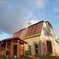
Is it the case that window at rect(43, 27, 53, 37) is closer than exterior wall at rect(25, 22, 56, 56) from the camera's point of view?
No

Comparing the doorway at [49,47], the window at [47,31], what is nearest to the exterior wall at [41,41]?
the window at [47,31]

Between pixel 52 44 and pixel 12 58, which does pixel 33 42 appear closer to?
pixel 52 44

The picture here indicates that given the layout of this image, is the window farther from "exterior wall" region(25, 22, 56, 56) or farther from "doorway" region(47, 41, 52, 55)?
"doorway" region(47, 41, 52, 55)

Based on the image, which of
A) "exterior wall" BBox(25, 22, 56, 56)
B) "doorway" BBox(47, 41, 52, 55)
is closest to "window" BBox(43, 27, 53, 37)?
"exterior wall" BBox(25, 22, 56, 56)

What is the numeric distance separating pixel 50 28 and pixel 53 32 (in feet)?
4.26

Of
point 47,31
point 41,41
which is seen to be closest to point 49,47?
point 41,41

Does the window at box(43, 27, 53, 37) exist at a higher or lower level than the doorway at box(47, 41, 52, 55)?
higher

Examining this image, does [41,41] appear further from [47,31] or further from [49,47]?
[47,31]

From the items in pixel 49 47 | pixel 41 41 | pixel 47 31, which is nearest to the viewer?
pixel 41 41

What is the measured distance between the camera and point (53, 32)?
30906 mm

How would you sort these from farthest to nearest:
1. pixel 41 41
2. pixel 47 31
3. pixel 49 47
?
pixel 47 31 < pixel 49 47 < pixel 41 41

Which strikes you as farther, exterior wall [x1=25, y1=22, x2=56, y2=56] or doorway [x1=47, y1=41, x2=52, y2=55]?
doorway [x1=47, y1=41, x2=52, y2=55]

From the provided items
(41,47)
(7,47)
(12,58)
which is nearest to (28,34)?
(41,47)

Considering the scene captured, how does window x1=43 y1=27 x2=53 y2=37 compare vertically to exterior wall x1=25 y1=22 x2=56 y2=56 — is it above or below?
above
